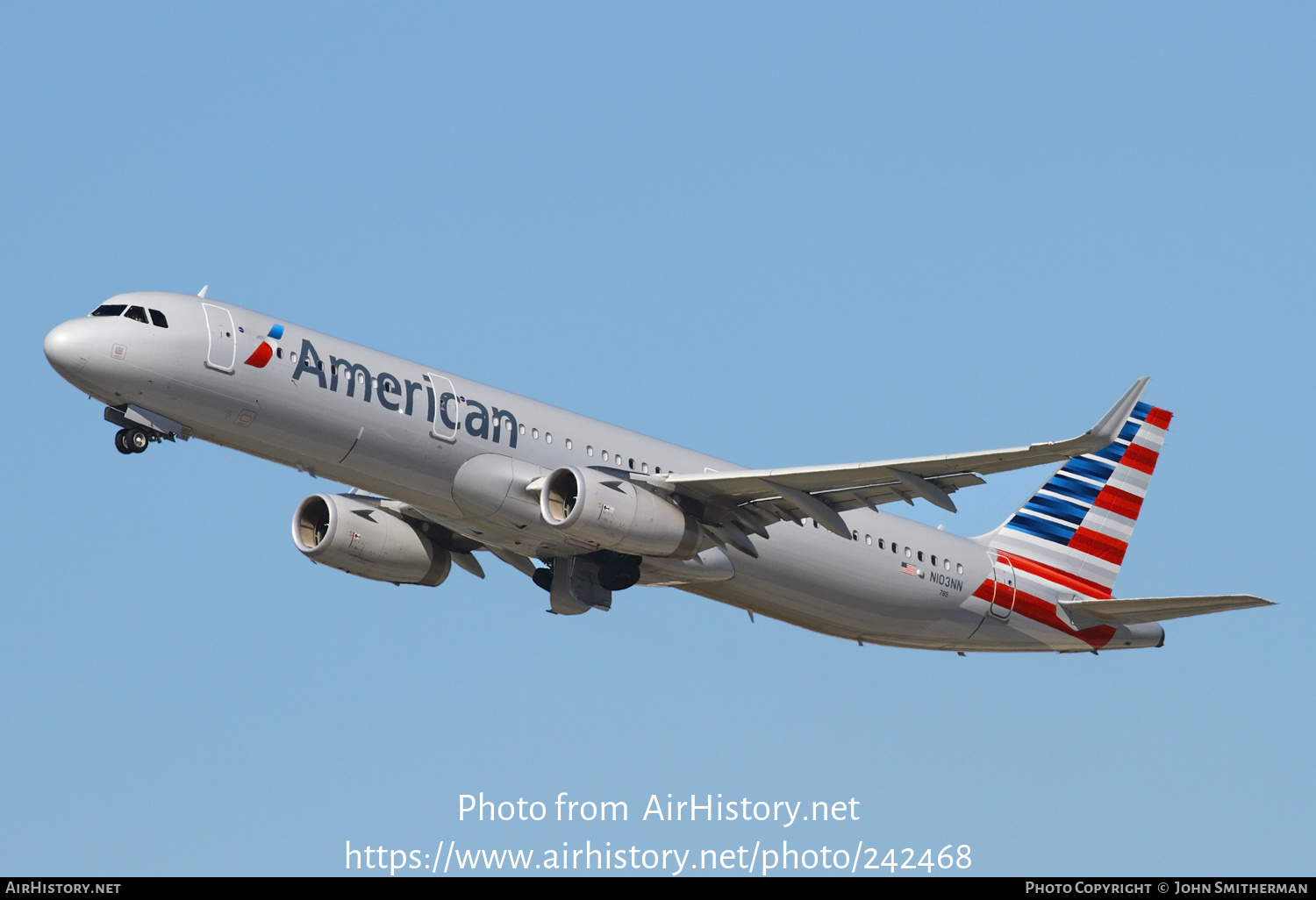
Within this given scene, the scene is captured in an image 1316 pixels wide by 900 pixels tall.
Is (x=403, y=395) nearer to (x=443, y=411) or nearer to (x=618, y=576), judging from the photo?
(x=443, y=411)

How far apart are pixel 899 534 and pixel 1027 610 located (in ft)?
14.2

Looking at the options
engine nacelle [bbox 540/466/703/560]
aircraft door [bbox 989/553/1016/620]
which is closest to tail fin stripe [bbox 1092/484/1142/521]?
aircraft door [bbox 989/553/1016/620]

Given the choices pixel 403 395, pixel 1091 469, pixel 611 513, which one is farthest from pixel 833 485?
pixel 1091 469

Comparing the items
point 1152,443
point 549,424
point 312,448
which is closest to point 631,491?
point 549,424

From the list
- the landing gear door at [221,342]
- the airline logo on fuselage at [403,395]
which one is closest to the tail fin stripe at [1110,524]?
the airline logo on fuselage at [403,395]

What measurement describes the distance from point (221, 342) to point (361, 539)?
779 cm

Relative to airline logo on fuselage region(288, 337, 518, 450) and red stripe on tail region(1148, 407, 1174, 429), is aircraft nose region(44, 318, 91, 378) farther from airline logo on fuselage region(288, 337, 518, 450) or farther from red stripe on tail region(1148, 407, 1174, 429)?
red stripe on tail region(1148, 407, 1174, 429)

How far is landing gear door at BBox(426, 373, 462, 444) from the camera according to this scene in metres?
34.8

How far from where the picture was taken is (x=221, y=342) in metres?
33.2

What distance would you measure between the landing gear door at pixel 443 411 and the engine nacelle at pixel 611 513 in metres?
2.22

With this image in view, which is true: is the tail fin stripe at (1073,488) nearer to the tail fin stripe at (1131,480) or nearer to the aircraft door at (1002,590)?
the tail fin stripe at (1131,480)

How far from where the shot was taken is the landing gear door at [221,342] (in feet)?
108

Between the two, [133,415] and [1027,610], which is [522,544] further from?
[1027,610]

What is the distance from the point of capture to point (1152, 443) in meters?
47.0
